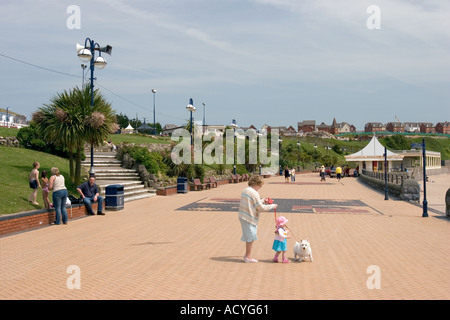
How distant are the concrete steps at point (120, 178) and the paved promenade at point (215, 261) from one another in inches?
312

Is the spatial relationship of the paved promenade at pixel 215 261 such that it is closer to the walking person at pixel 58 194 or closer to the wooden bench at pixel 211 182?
the walking person at pixel 58 194

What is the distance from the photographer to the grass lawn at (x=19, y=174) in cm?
1380

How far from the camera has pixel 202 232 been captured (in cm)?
1273

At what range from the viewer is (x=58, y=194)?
534 inches

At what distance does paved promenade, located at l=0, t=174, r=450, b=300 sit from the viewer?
6.67 metres

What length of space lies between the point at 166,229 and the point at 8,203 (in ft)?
15.1

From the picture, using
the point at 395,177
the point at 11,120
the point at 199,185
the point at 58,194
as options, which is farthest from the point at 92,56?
the point at 11,120

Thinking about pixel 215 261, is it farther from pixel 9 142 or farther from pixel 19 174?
pixel 9 142

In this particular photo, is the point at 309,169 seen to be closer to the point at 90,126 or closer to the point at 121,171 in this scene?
the point at 121,171

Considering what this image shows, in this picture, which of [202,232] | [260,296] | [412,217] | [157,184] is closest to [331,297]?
[260,296]

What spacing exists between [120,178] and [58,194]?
12333 millimetres

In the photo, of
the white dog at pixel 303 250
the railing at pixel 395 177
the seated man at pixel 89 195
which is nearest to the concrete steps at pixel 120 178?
the seated man at pixel 89 195

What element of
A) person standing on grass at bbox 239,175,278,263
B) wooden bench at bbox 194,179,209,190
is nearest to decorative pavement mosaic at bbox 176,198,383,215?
wooden bench at bbox 194,179,209,190

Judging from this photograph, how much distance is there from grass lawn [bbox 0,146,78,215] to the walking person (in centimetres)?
82
